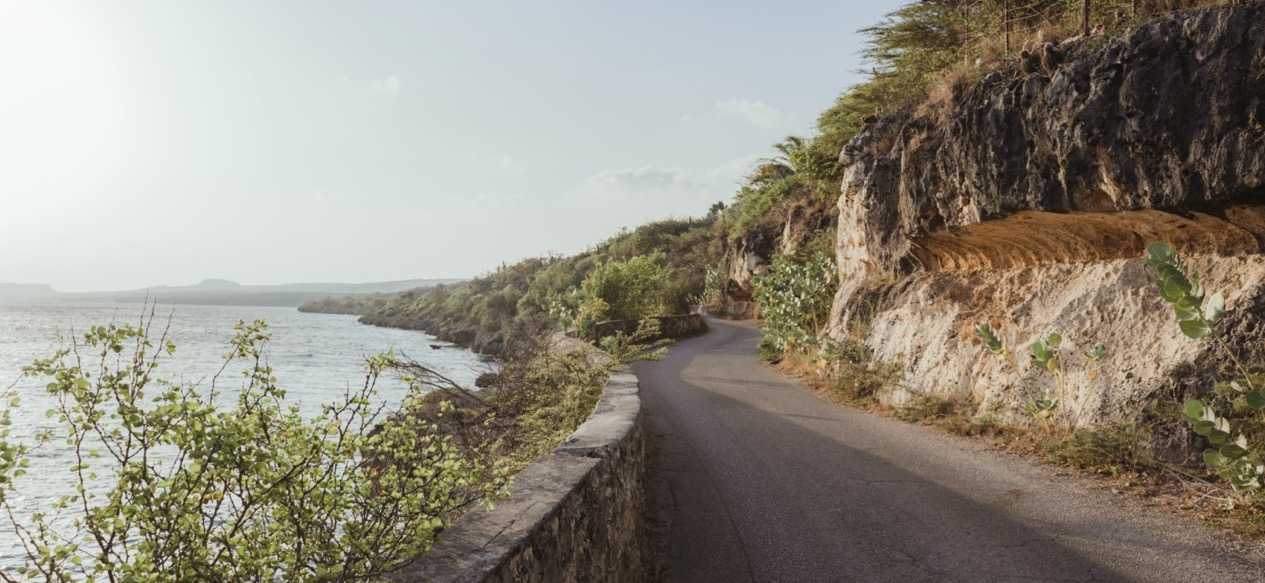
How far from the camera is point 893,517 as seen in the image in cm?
616

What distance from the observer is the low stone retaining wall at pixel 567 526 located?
3.14 m

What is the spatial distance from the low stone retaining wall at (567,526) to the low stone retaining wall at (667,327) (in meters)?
14.9

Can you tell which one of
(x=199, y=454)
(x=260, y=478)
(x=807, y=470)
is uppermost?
(x=199, y=454)

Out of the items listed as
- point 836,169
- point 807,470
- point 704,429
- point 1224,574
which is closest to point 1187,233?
point 1224,574

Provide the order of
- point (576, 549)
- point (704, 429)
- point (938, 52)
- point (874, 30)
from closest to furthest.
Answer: point (576, 549) → point (704, 429) → point (938, 52) → point (874, 30)

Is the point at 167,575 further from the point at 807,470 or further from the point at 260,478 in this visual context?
the point at 807,470

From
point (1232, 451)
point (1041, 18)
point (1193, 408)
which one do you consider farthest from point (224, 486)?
point (1041, 18)

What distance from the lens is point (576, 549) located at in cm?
400

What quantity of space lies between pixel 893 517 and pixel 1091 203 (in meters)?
4.56

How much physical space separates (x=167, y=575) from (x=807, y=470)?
6199 mm

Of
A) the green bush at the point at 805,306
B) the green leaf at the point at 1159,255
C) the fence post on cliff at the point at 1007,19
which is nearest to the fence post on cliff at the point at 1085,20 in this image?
the fence post on cliff at the point at 1007,19

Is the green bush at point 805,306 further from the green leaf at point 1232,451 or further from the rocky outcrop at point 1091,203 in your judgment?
the green leaf at point 1232,451

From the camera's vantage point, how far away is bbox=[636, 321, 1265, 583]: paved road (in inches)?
200

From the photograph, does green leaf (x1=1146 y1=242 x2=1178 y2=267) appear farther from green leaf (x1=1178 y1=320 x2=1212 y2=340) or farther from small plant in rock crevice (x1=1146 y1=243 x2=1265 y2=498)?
green leaf (x1=1178 y1=320 x2=1212 y2=340)
